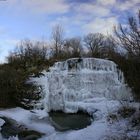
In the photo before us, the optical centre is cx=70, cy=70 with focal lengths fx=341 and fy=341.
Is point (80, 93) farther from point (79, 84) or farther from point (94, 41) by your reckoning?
point (94, 41)

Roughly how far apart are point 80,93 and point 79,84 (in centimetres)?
80

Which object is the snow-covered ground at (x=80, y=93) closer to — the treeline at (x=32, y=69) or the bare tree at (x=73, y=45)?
the treeline at (x=32, y=69)

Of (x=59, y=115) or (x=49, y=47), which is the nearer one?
(x=59, y=115)

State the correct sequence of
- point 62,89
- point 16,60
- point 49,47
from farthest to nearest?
1. point 49,47
2. point 16,60
3. point 62,89

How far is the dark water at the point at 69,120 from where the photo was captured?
16.0 m

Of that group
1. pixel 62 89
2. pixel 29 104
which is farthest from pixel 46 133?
pixel 62 89

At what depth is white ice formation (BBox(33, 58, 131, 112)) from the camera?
2042 centimetres

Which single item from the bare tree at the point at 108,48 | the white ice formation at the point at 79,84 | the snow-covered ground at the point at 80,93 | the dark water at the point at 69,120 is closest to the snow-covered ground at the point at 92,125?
the snow-covered ground at the point at 80,93

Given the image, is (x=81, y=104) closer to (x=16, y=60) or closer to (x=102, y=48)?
(x=16, y=60)

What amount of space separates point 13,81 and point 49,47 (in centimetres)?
1593

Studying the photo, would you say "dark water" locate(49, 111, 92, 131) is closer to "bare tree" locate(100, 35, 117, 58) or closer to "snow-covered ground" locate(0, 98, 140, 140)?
"snow-covered ground" locate(0, 98, 140, 140)

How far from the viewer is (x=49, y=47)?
116 ft

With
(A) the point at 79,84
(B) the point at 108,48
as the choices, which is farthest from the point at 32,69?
(B) the point at 108,48

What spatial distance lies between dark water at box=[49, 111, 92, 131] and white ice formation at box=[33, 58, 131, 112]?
572mm
